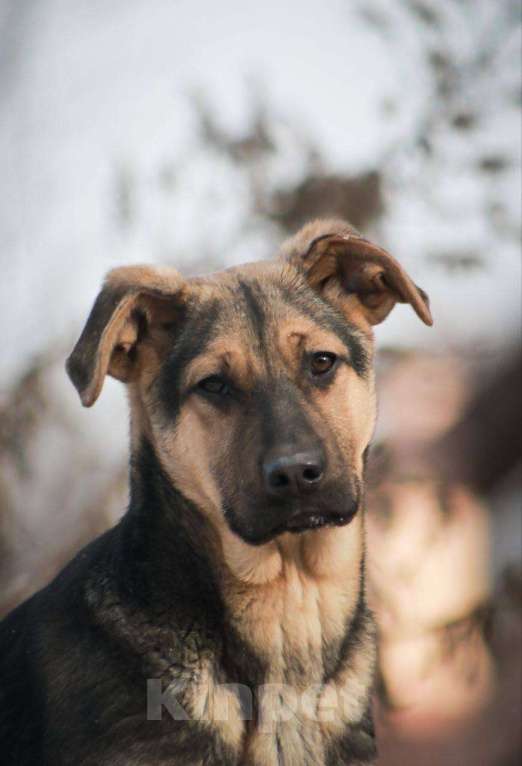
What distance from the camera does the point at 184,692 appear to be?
3.42m

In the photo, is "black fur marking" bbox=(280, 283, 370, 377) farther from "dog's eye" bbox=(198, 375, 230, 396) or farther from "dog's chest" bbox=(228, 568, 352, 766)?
"dog's chest" bbox=(228, 568, 352, 766)

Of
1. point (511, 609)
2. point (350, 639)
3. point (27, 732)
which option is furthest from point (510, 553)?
point (27, 732)

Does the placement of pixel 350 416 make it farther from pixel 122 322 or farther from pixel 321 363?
pixel 122 322

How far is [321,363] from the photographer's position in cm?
381

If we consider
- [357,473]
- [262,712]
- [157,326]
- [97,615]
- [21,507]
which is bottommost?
[21,507]

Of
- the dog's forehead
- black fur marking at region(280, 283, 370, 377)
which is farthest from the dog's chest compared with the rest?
the dog's forehead

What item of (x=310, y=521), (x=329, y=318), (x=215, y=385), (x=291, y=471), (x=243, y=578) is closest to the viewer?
(x=291, y=471)

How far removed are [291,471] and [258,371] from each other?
20.3 inches

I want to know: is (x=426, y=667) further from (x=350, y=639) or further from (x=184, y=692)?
(x=184, y=692)

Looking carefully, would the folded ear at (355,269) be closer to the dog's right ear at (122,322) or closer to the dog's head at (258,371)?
the dog's head at (258,371)

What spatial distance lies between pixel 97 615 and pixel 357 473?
1.07 metres

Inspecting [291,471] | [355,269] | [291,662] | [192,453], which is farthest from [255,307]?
[291,662]

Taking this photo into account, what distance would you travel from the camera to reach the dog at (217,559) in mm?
→ 3400

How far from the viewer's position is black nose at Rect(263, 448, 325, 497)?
3336mm
